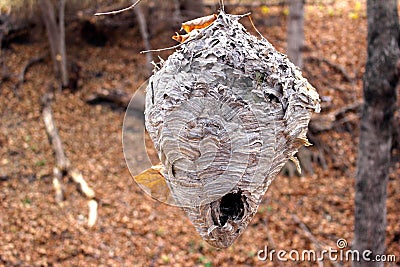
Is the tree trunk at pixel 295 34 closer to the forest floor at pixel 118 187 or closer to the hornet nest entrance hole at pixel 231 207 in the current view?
the forest floor at pixel 118 187

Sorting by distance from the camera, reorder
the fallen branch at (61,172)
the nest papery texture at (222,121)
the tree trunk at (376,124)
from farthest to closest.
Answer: the fallen branch at (61,172) < the tree trunk at (376,124) < the nest papery texture at (222,121)

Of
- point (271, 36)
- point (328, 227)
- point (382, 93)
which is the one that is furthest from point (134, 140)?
point (271, 36)

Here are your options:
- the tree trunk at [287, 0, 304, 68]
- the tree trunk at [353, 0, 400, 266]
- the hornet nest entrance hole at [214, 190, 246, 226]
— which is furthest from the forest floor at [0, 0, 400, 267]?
the hornet nest entrance hole at [214, 190, 246, 226]

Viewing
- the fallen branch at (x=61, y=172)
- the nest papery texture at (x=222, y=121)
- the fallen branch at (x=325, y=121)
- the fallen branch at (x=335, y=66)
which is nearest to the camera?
the nest papery texture at (x=222, y=121)

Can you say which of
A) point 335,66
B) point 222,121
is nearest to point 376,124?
point 222,121

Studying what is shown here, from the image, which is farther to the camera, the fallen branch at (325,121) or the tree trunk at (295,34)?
the fallen branch at (325,121)

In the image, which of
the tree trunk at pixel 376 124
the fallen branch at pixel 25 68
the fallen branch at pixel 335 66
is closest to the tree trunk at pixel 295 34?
the fallen branch at pixel 335 66

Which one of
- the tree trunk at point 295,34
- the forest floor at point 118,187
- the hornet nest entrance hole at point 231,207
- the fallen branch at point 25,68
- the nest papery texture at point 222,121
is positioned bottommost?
the forest floor at point 118,187

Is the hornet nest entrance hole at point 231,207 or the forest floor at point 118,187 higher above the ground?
the hornet nest entrance hole at point 231,207
